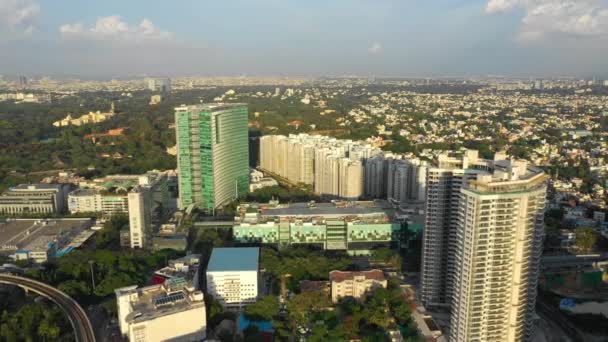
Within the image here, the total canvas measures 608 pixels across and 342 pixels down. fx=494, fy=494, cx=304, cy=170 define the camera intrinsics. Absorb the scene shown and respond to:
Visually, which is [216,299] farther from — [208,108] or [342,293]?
[208,108]

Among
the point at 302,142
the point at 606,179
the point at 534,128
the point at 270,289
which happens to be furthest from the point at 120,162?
the point at 534,128

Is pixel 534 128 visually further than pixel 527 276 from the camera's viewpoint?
Yes

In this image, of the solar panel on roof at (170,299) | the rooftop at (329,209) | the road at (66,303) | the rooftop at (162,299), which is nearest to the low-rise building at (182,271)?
the rooftop at (162,299)

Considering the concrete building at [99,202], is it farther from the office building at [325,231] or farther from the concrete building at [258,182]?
the office building at [325,231]

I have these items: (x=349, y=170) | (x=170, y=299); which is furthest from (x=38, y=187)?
(x=170, y=299)

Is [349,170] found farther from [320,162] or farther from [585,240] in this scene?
[585,240]
